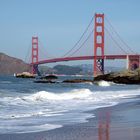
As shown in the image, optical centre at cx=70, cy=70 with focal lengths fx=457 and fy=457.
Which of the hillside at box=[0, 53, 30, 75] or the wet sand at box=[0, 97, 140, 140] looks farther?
the hillside at box=[0, 53, 30, 75]

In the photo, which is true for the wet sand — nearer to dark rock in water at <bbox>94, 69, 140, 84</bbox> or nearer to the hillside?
dark rock in water at <bbox>94, 69, 140, 84</bbox>

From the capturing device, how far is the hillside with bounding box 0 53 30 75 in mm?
92062

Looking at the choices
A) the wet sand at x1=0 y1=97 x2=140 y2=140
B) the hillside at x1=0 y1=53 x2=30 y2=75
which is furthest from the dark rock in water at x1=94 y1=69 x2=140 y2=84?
the hillside at x1=0 y1=53 x2=30 y2=75

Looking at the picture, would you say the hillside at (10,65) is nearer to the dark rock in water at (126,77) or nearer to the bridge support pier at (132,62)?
the bridge support pier at (132,62)

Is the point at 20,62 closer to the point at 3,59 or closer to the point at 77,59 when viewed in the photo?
the point at 3,59

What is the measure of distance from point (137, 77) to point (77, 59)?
733 cm

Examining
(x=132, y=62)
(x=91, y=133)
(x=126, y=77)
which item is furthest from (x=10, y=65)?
(x=91, y=133)

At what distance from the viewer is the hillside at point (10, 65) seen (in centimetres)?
9206

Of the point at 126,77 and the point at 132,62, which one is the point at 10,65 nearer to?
the point at 132,62

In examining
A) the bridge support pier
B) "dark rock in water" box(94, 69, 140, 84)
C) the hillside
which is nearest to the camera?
"dark rock in water" box(94, 69, 140, 84)

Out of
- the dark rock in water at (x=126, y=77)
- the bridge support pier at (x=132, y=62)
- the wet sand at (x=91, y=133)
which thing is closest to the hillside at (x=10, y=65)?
the bridge support pier at (x=132, y=62)

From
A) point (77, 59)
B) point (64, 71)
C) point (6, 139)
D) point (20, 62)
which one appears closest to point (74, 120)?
point (6, 139)

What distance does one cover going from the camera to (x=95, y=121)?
9.06m

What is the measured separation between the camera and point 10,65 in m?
98.1
